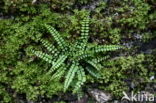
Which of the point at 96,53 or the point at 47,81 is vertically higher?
the point at 96,53

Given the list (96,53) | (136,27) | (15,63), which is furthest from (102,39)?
(15,63)

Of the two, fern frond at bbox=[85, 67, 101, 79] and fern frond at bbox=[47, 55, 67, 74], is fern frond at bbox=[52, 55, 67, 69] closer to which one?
fern frond at bbox=[47, 55, 67, 74]

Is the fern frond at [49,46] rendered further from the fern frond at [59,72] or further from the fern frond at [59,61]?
the fern frond at [59,72]

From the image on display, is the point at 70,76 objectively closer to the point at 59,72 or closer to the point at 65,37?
the point at 59,72

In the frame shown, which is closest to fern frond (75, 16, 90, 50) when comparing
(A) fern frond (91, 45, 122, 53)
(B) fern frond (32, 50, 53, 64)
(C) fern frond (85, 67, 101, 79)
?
(A) fern frond (91, 45, 122, 53)

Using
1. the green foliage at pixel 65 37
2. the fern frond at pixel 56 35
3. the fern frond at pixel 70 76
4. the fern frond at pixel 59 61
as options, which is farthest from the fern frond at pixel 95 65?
the fern frond at pixel 56 35

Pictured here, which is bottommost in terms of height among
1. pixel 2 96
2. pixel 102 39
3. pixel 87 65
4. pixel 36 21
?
pixel 2 96

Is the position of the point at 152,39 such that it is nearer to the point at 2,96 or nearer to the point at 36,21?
the point at 36,21
